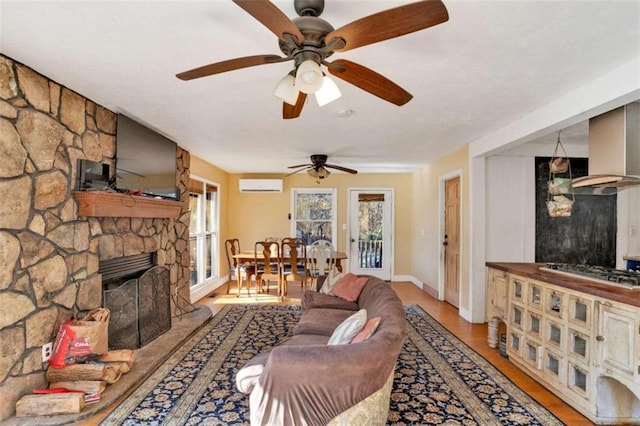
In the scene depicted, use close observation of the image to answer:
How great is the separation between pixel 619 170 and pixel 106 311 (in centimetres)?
425

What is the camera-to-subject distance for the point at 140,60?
2199mm

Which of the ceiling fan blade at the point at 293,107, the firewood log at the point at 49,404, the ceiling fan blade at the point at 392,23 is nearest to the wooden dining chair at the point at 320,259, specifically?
the ceiling fan blade at the point at 293,107

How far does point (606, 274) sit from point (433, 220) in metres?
3.48

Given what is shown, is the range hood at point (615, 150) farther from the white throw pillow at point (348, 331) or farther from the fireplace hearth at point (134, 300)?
the fireplace hearth at point (134, 300)

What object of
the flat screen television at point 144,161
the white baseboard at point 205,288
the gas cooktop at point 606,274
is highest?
the flat screen television at point 144,161

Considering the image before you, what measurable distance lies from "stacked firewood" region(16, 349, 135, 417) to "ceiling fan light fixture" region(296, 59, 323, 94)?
2.50 metres

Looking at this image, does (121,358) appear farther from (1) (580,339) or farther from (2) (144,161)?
(1) (580,339)

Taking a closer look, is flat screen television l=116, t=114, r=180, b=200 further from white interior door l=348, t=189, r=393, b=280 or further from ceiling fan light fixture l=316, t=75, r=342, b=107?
white interior door l=348, t=189, r=393, b=280

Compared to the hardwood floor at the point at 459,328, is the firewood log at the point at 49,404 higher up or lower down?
higher up

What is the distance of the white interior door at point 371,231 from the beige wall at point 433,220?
0.54m

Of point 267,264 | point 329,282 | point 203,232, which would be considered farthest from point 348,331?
point 203,232

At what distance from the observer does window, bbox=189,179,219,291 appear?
18.5 ft

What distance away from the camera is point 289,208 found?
7.38 metres

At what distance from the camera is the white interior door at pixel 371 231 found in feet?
23.9
